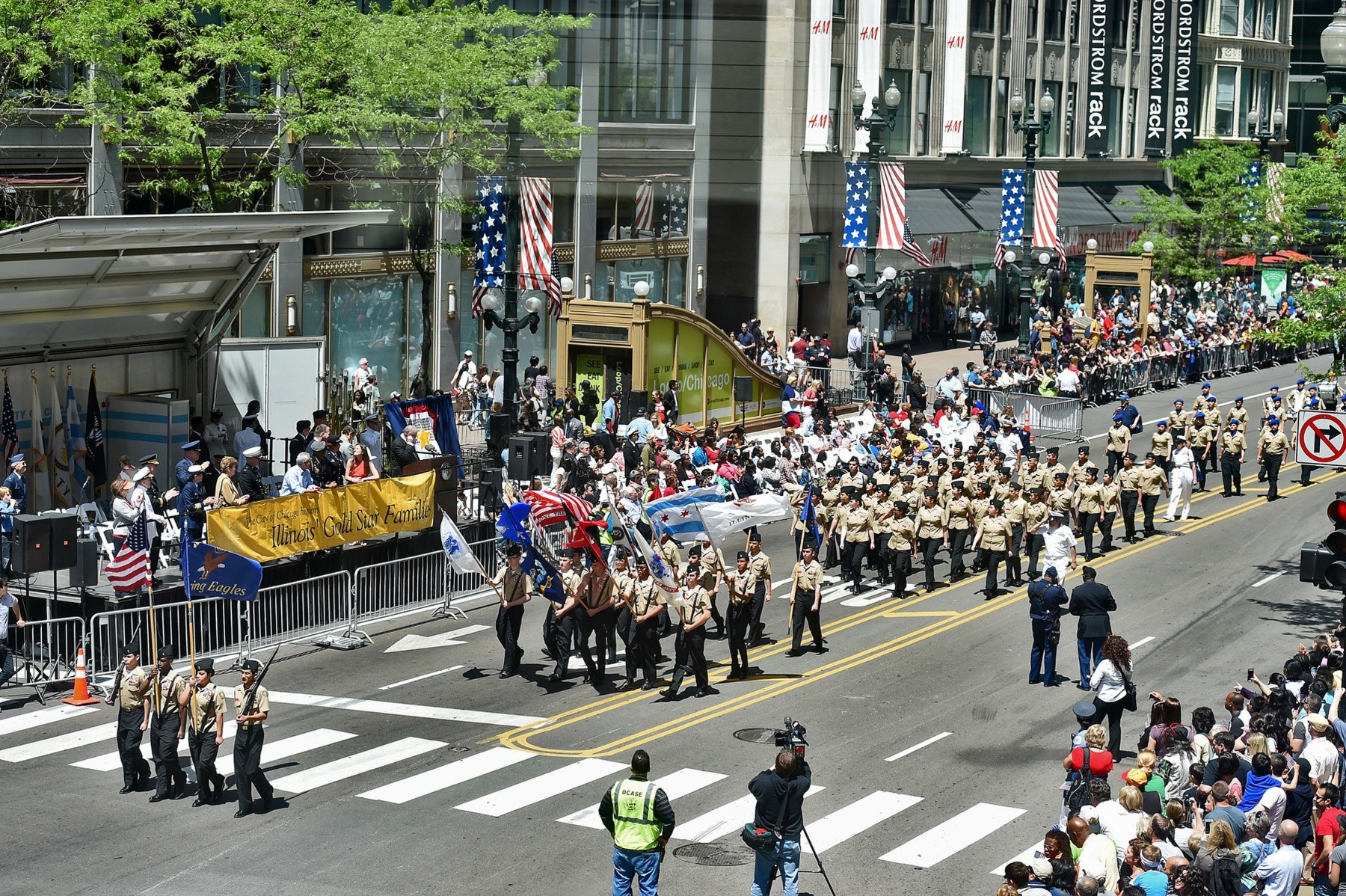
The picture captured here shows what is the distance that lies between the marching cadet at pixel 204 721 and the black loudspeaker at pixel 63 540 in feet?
16.4

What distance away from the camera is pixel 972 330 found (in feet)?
194

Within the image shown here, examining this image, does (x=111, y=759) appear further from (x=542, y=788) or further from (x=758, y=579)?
(x=758, y=579)

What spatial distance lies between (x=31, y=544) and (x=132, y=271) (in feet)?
21.5

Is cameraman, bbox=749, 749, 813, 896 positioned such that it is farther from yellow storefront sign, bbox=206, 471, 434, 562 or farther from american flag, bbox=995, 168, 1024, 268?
american flag, bbox=995, 168, 1024, 268

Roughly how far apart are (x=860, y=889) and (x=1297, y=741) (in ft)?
13.9

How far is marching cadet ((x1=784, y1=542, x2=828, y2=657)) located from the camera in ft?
77.4

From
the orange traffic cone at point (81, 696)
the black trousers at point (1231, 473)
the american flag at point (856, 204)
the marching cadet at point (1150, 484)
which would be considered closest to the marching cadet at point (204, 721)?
the orange traffic cone at point (81, 696)

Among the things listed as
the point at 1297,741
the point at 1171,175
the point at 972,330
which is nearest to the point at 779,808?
the point at 1297,741

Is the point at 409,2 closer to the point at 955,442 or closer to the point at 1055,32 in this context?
the point at 955,442

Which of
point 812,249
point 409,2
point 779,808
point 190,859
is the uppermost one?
point 409,2

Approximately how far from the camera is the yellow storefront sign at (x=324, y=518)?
78.8 feet

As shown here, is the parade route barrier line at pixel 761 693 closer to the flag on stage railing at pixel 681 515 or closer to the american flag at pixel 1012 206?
the flag on stage railing at pixel 681 515

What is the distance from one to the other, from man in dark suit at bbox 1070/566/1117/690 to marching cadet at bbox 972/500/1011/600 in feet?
17.5

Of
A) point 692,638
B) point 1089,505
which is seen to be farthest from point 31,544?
point 1089,505
